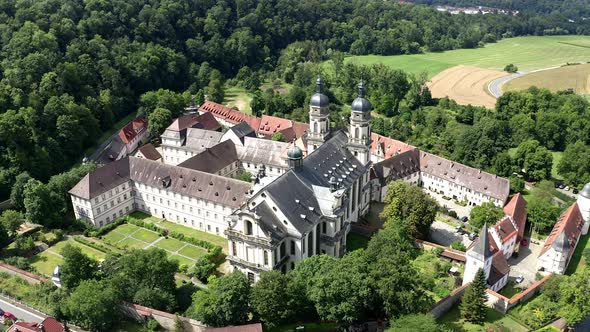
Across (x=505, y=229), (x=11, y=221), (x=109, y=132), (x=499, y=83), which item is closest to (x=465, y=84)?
(x=499, y=83)

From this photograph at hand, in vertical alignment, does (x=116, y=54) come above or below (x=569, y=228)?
above

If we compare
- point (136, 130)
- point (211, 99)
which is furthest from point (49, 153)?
point (211, 99)

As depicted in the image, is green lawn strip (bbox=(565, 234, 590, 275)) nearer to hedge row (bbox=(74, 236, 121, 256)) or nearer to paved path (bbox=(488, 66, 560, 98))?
hedge row (bbox=(74, 236, 121, 256))

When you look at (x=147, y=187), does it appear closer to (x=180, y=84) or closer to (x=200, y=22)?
(x=180, y=84)

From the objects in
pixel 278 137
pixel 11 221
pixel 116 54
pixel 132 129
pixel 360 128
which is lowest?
pixel 11 221

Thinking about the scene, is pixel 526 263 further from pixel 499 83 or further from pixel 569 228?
pixel 499 83

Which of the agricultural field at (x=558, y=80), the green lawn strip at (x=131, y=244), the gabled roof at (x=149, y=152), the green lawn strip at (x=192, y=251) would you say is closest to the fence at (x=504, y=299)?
the green lawn strip at (x=192, y=251)

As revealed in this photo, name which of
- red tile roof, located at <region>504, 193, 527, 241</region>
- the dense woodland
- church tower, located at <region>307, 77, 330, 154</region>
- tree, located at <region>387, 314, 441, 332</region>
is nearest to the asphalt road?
the dense woodland
